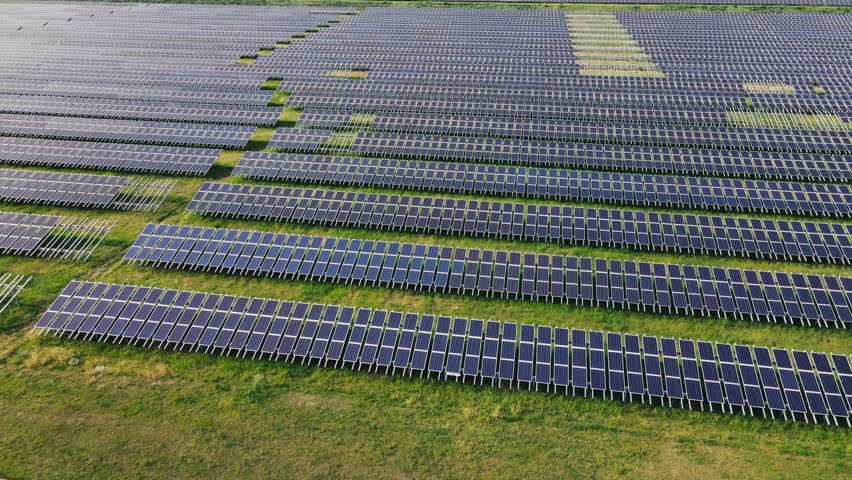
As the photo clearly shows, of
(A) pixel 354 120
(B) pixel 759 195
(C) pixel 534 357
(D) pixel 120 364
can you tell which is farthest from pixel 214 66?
(B) pixel 759 195

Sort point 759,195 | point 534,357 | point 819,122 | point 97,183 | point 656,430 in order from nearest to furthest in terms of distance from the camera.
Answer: point 656,430 < point 534,357 < point 759,195 < point 97,183 < point 819,122

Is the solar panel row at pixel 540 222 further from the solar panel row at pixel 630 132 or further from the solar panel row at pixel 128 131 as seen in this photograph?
the solar panel row at pixel 630 132

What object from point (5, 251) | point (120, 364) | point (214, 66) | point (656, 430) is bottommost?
point (656, 430)

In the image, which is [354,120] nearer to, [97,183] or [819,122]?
[97,183]

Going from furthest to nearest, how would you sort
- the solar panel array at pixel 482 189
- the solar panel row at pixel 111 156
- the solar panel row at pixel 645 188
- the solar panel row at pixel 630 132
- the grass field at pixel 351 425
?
the solar panel row at pixel 630 132, the solar panel row at pixel 111 156, the solar panel row at pixel 645 188, the solar panel array at pixel 482 189, the grass field at pixel 351 425

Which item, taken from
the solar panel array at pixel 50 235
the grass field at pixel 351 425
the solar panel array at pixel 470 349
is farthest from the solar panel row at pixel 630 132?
the solar panel array at pixel 50 235

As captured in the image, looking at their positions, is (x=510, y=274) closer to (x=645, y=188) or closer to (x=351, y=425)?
(x=351, y=425)

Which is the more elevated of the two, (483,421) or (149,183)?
(149,183)
